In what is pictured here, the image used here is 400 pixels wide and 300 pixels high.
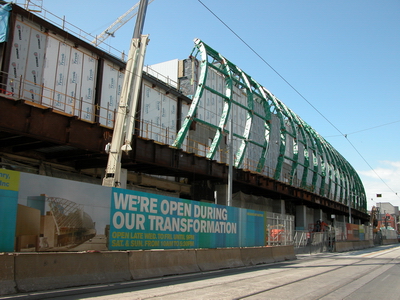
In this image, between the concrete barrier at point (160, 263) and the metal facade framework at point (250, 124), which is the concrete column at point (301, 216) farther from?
the concrete barrier at point (160, 263)

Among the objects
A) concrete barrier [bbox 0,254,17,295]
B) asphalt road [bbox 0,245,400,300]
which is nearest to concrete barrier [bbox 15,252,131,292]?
concrete barrier [bbox 0,254,17,295]

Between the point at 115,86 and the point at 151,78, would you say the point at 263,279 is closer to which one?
the point at 115,86

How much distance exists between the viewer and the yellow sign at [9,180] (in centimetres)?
877

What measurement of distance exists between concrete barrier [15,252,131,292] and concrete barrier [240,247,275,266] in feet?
26.0

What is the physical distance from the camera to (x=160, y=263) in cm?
1291

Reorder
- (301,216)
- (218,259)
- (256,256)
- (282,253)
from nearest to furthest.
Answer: (218,259) → (256,256) → (282,253) → (301,216)

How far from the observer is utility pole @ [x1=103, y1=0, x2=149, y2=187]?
1697 centimetres

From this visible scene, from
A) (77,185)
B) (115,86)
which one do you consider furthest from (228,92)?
(77,185)

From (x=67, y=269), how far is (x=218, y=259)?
7.83 m

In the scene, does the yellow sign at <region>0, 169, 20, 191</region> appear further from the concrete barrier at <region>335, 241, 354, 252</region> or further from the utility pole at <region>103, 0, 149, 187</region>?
the concrete barrier at <region>335, 241, 354, 252</region>

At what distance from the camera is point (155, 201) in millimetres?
13586

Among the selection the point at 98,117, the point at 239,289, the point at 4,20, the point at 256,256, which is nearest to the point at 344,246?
the point at 256,256

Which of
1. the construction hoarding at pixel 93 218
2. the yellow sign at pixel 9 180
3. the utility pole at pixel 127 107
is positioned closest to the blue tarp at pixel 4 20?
the utility pole at pixel 127 107

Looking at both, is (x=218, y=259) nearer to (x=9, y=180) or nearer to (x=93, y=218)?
(x=93, y=218)
